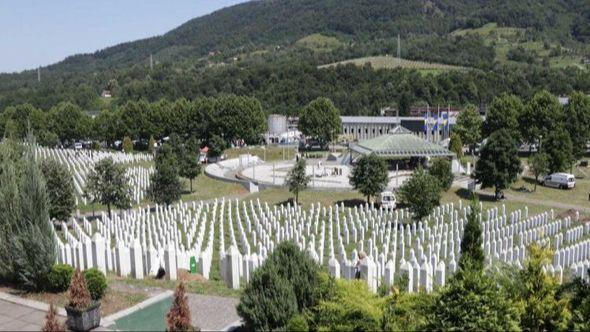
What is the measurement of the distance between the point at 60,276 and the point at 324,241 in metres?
14.3

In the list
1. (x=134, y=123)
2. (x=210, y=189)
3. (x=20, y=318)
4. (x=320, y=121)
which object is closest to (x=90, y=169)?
(x=210, y=189)

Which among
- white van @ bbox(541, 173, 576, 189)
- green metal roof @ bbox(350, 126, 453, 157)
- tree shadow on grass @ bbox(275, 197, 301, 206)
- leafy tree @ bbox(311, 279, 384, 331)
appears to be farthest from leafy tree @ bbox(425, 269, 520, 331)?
green metal roof @ bbox(350, 126, 453, 157)

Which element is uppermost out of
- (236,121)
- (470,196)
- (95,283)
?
(236,121)

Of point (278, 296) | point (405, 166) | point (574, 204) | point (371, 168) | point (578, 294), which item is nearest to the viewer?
point (278, 296)

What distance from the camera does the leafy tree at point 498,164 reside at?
135 feet

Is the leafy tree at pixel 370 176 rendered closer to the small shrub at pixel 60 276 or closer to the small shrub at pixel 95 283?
the small shrub at pixel 60 276

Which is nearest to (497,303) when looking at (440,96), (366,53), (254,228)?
(254,228)

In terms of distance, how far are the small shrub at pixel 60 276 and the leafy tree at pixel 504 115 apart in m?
56.8

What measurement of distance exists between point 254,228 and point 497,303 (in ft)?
67.2

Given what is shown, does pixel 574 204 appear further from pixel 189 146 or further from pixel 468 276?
pixel 468 276

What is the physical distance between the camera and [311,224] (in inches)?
1249

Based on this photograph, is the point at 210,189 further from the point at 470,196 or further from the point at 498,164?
the point at 498,164

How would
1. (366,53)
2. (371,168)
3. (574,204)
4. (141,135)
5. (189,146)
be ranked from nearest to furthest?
(371,168) < (574,204) < (189,146) < (141,135) < (366,53)

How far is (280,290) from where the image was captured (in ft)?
38.2
